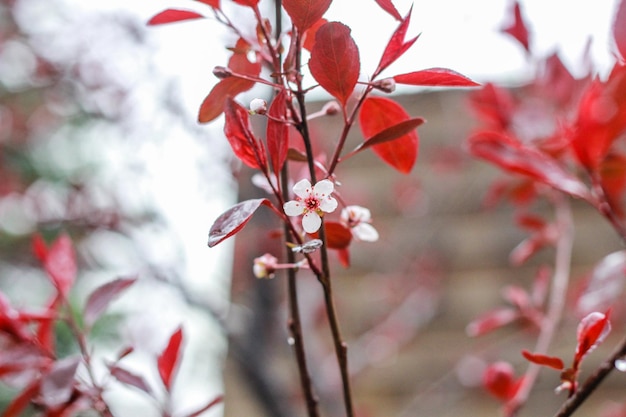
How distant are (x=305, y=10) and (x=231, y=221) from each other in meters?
0.16

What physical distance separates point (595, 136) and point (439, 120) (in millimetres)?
1761

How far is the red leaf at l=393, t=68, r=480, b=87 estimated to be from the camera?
45 cm

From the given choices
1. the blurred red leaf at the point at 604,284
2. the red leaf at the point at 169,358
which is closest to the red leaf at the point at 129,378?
the red leaf at the point at 169,358

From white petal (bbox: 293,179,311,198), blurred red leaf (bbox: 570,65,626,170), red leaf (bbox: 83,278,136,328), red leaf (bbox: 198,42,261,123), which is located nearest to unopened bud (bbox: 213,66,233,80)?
red leaf (bbox: 198,42,261,123)

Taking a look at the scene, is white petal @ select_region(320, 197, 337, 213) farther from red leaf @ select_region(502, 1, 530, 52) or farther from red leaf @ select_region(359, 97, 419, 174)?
red leaf @ select_region(502, 1, 530, 52)

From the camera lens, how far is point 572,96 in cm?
92

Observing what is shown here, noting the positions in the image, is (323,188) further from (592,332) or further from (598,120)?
(598,120)

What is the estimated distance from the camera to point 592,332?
48 cm

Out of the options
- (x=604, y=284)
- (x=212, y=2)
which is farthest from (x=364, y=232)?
(x=604, y=284)

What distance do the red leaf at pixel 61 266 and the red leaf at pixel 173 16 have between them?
0.30 meters

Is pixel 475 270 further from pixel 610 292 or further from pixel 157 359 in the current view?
pixel 157 359

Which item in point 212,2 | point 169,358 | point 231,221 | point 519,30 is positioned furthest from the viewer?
point 519,30

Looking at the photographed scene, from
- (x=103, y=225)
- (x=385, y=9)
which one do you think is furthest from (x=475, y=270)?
(x=385, y=9)

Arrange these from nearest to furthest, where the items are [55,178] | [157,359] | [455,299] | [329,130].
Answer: [157,359], [455,299], [329,130], [55,178]
